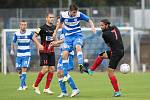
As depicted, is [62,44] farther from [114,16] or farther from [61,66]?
[114,16]

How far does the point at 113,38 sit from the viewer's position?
19.4 metres

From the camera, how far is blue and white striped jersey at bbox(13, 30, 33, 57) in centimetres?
2341

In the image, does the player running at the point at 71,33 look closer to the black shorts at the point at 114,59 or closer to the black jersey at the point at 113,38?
the black jersey at the point at 113,38

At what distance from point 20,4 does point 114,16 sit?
20.3m

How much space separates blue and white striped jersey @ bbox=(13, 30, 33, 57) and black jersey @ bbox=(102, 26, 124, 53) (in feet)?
15.0

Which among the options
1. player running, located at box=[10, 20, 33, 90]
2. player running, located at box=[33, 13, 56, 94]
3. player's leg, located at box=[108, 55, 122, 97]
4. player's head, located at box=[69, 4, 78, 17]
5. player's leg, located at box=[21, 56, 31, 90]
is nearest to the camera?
player's head, located at box=[69, 4, 78, 17]

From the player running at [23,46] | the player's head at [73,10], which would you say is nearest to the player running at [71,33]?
the player's head at [73,10]

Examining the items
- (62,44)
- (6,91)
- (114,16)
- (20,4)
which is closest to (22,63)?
(6,91)

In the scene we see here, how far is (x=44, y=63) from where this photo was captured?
2086 centimetres

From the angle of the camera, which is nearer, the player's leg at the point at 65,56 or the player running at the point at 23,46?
the player's leg at the point at 65,56

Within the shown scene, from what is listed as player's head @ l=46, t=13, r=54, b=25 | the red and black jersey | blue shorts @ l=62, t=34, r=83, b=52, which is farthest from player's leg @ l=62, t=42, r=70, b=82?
the red and black jersey

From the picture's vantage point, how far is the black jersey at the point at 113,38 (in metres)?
19.4

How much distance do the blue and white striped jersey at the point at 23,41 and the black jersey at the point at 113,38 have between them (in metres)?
4.56

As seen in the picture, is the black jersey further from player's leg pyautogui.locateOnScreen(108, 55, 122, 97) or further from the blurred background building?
the blurred background building
